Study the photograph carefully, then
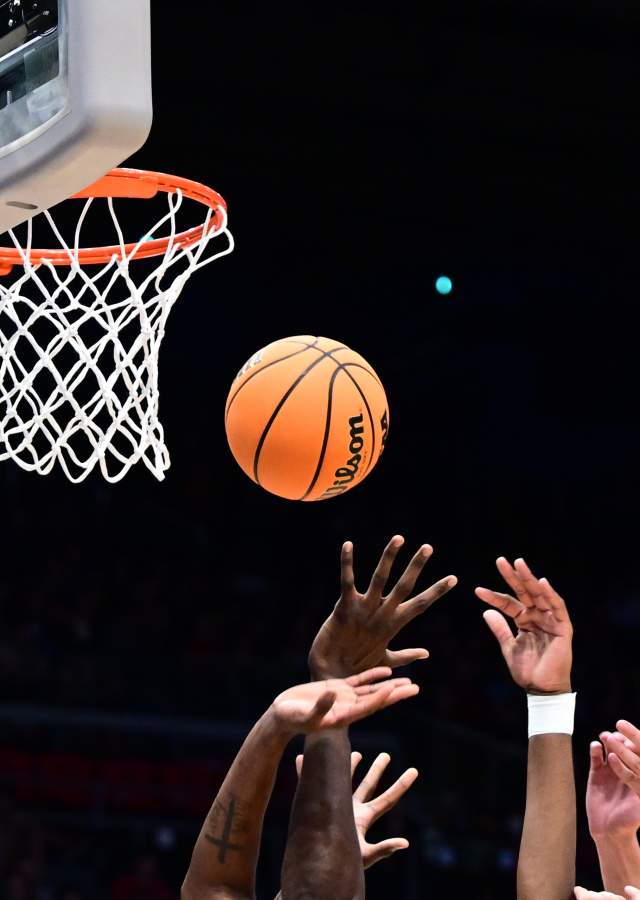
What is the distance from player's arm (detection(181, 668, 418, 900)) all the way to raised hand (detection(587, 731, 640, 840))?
0.76 m

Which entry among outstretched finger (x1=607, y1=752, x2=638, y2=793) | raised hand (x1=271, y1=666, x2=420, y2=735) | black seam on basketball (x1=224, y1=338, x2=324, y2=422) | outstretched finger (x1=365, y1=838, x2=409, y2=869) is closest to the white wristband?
outstretched finger (x1=607, y1=752, x2=638, y2=793)

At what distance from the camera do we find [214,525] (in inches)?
402

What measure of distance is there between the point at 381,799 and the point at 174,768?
4910 millimetres

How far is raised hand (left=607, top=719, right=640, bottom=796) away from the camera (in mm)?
2848

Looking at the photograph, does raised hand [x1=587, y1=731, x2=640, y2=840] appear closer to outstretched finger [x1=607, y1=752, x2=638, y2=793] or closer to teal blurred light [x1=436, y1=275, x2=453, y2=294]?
outstretched finger [x1=607, y1=752, x2=638, y2=793]

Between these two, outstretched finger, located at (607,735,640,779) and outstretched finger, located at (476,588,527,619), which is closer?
outstretched finger, located at (607,735,640,779)

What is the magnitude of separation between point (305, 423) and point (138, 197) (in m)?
0.74

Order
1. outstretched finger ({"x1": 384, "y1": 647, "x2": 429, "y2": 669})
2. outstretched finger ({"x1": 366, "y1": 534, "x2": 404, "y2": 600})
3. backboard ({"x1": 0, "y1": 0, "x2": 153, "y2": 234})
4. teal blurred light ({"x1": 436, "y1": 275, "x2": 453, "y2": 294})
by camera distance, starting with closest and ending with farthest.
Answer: backboard ({"x1": 0, "y1": 0, "x2": 153, "y2": 234}) → outstretched finger ({"x1": 366, "y1": 534, "x2": 404, "y2": 600}) → outstretched finger ({"x1": 384, "y1": 647, "x2": 429, "y2": 669}) → teal blurred light ({"x1": 436, "y1": 275, "x2": 453, "y2": 294})

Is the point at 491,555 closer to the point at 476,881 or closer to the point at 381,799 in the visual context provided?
the point at 476,881

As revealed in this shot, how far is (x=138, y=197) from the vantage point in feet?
12.6

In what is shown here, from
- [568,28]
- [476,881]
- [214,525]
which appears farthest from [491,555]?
[568,28]

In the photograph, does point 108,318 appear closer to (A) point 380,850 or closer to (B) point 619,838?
(A) point 380,850

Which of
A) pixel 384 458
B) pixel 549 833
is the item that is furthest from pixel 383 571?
pixel 384 458

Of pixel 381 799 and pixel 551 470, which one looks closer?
pixel 381 799
